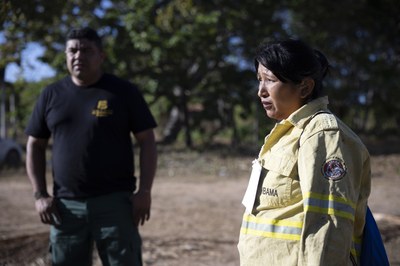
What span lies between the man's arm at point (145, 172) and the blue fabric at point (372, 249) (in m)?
1.52

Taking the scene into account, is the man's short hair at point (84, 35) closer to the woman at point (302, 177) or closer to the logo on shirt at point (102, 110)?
the logo on shirt at point (102, 110)

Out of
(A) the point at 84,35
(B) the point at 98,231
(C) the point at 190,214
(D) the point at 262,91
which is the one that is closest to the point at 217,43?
(C) the point at 190,214

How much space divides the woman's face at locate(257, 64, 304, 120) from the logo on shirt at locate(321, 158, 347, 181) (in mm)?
311

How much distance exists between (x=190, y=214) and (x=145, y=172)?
15.2 feet

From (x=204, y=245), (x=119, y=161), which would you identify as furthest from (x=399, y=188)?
(x=119, y=161)

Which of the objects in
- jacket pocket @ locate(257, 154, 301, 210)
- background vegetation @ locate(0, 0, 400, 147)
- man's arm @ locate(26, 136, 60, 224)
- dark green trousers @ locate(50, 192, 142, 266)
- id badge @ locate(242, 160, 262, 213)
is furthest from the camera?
background vegetation @ locate(0, 0, 400, 147)

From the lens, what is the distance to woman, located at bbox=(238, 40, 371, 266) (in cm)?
170

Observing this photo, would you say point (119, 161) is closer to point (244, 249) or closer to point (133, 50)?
point (244, 249)

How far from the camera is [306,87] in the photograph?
192cm

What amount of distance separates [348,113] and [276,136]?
69.2 feet

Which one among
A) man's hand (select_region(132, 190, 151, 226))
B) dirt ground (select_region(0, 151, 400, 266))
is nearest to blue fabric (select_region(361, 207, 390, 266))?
man's hand (select_region(132, 190, 151, 226))

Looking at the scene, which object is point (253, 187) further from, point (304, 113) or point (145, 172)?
point (145, 172)

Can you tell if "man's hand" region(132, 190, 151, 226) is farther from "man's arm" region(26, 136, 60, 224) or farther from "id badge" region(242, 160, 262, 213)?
"id badge" region(242, 160, 262, 213)

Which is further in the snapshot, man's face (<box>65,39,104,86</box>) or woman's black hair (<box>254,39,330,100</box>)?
man's face (<box>65,39,104,86</box>)
